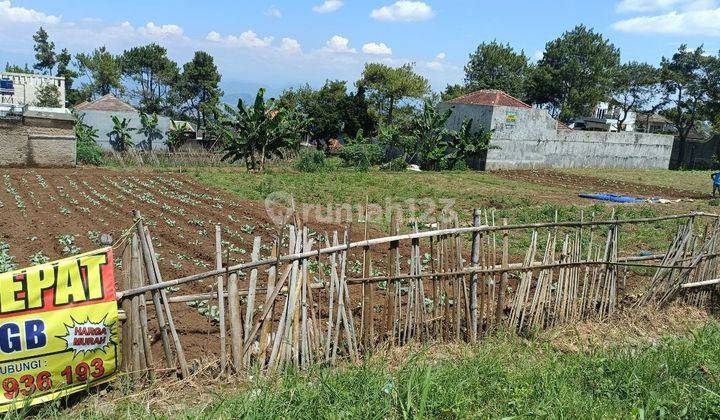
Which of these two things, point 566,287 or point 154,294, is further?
point 566,287

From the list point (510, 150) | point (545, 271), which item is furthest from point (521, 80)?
point (545, 271)

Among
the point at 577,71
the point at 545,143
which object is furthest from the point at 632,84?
the point at 545,143

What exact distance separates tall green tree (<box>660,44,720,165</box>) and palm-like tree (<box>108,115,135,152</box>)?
1761 inches

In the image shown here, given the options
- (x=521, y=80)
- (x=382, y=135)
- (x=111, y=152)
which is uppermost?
(x=521, y=80)

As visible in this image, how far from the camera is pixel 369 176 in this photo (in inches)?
901

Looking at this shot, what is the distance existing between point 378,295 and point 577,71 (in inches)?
2177

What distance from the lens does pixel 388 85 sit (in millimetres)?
44750

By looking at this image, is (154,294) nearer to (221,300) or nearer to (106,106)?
(221,300)

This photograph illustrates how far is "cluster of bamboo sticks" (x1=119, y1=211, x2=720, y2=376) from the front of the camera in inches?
179

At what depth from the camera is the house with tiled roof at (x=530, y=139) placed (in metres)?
28.8

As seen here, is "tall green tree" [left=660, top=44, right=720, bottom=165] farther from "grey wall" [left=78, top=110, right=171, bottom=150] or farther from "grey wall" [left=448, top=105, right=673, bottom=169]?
"grey wall" [left=78, top=110, right=171, bottom=150]

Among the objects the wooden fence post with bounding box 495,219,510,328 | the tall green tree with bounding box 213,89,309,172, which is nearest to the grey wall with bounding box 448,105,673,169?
the tall green tree with bounding box 213,89,309,172

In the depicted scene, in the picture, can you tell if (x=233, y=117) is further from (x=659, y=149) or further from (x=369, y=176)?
(x=659, y=149)

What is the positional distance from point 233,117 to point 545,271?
22.5 m
